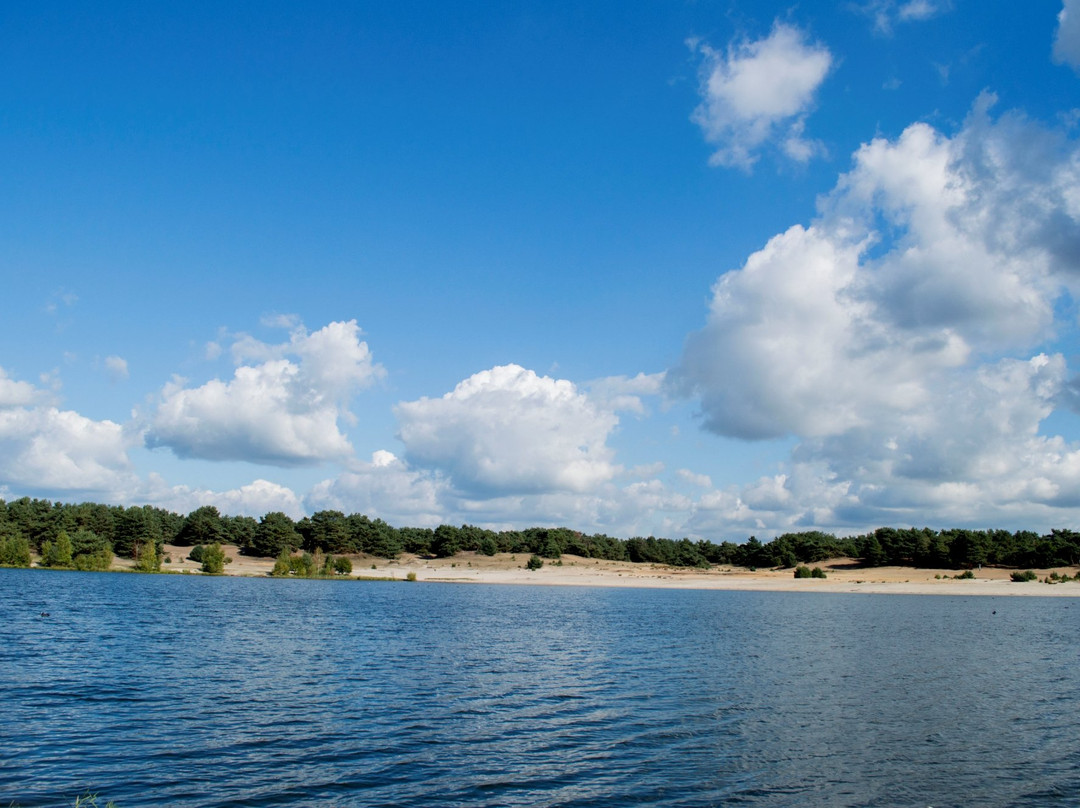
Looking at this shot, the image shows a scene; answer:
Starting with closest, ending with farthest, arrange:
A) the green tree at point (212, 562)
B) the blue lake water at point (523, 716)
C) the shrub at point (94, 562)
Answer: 1. the blue lake water at point (523, 716)
2. the shrub at point (94, 562)
3. the green tree at point (212, 562)

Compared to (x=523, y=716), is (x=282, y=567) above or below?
below

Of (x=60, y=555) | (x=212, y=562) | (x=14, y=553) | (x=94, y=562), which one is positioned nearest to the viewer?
(x=14, y=553)

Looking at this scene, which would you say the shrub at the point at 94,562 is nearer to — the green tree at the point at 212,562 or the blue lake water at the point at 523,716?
the green tree at the point at 212,562

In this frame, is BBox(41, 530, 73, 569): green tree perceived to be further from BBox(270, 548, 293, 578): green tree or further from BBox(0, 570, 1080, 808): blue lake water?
BBox(0, 570, 1080, 808): blue lake water

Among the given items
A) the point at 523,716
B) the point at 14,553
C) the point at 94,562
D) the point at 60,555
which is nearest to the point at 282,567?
the point at 94,562

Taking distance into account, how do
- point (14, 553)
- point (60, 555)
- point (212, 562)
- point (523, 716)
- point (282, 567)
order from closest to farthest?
point (523, 716) → point (14, 553) → point (60, 555) → point (212, 562) → point (282, 567)

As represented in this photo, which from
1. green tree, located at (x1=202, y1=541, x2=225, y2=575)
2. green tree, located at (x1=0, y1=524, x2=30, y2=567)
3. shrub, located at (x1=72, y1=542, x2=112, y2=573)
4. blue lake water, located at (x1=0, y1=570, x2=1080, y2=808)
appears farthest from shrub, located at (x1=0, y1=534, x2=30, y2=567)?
blue lake water, located at (x1=0, y1=570, x2=1080, y2=808)

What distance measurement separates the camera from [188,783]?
2370cm

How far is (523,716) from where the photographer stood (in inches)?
1362

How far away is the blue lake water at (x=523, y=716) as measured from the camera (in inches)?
953

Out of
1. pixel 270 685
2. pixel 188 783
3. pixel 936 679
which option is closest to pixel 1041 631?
pixel 936 679

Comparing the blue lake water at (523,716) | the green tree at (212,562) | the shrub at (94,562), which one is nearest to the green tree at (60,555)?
the shrub at (94,562)

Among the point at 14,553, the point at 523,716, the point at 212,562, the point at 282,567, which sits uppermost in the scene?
the point at 14,553

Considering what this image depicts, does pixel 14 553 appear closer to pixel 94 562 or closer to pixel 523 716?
pixel 94 562
